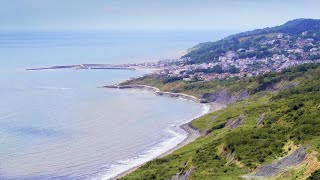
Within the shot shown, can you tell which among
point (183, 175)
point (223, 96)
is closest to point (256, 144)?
point (183, 175)

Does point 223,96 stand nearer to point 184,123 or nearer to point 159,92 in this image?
point 159,92

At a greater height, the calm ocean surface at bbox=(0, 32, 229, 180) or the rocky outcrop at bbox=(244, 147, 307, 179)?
the rocky outcrop at bbox=(244, 147, 307, 179)

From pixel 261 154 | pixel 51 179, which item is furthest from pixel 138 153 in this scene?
pixel 261 154

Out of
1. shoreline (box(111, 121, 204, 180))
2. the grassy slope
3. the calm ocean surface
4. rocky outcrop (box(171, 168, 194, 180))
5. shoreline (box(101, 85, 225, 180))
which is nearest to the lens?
the grassy slope

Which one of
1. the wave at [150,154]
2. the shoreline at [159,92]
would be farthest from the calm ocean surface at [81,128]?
the shoreline at [159,92]

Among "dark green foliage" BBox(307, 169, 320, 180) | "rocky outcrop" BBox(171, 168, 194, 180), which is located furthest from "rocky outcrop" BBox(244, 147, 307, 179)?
"rocky outcrop" BBox(171, 168, 194, 180)

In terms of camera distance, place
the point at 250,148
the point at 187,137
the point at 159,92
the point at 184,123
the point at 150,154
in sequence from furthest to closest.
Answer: the point at 159,92 → the point at 184,123 → the point at 187,137 → the point at 150,154 → the point at 250,148

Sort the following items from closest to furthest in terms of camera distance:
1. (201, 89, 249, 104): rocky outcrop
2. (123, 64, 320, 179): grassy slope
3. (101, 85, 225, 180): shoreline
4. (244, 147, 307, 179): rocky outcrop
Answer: (244, 147, 307, 179): rocky outcrop → (123, 64, 320, 179): grassy slope → (101, 85, 225, 180): shoreline → (201, 89, 249, 104): rocky outcrop

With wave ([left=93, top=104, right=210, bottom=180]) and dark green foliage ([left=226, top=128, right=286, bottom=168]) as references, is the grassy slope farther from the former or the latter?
wave ([left=93, top=104, right=210, bottom=180])

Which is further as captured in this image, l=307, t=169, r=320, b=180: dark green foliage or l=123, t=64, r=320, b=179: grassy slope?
l=123, t=64, r=320, b=179: grassy slope
